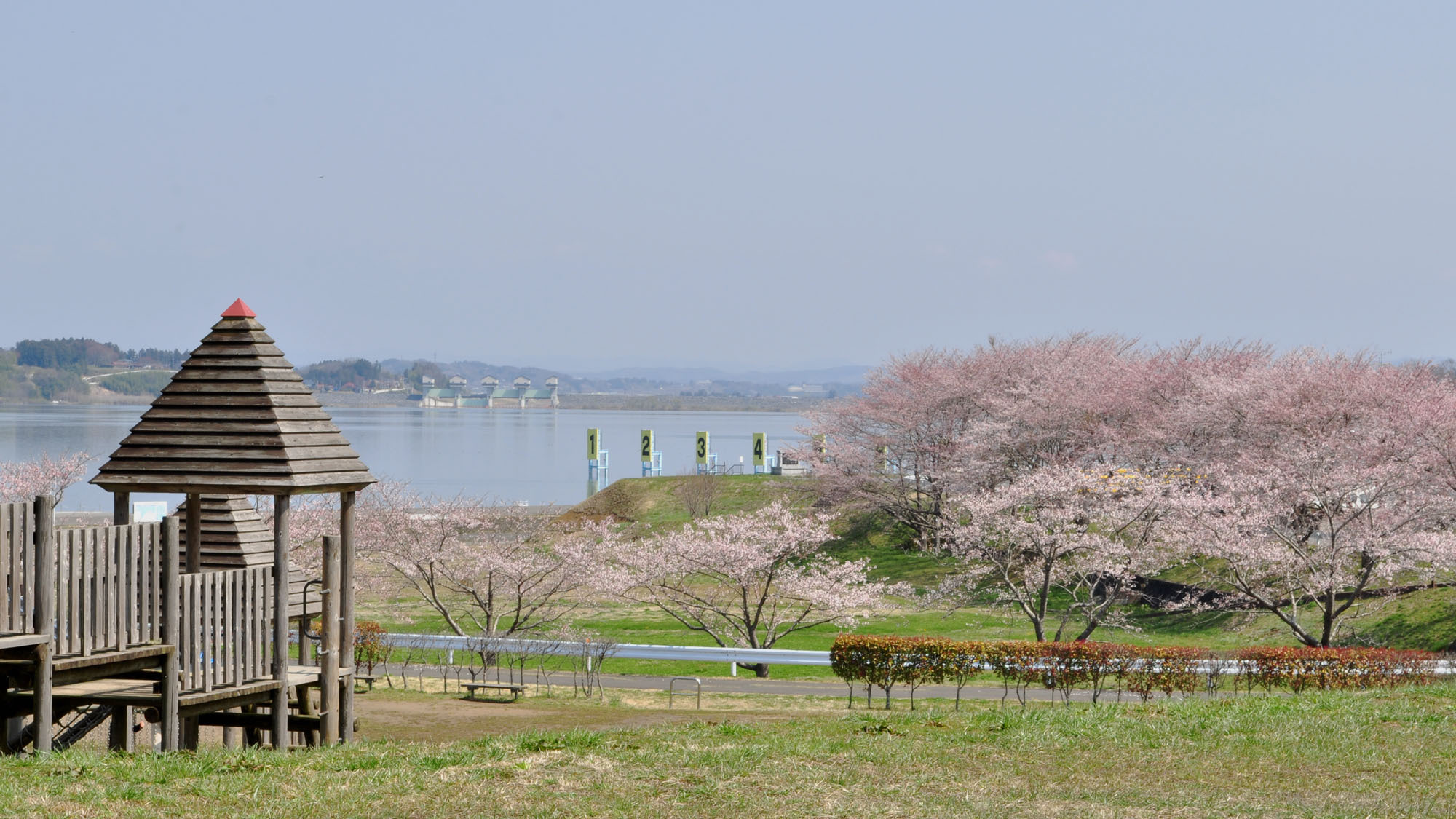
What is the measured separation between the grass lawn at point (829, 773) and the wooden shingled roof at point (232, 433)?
3053mm

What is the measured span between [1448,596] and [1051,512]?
978cm

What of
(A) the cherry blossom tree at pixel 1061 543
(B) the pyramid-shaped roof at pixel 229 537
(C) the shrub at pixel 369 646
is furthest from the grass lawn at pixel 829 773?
(A) the cherry blossom tree at pixel 1061 543

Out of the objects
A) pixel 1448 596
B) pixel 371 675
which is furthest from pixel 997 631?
pixel 371 675

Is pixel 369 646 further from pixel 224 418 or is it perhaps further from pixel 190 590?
pixel 190 590

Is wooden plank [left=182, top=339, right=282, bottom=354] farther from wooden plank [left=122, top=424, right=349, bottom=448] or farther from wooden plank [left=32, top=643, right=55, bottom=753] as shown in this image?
wooden plank [left=32, top=643, right=55, bottom=753]

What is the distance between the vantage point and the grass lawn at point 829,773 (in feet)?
28.8

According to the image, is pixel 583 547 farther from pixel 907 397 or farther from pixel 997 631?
pixel 907 397

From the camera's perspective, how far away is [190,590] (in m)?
12.1

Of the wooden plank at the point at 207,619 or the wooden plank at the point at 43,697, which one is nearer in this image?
the wooden plank at the point at 43,697

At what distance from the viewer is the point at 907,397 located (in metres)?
52.0

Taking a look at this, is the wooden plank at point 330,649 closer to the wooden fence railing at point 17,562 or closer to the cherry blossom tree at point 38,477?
the wooden fence railing at point 17,562

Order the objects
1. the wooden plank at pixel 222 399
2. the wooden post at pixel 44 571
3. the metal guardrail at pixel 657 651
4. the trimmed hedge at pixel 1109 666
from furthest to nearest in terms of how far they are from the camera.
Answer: the metal guardrail at pixel 657 651
the trimmed hedge at pixel 1109 666
the wooden plank at pixel 222 399
the wooden post at pixel 44 571

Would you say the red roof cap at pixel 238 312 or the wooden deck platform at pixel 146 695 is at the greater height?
the red roof cap at pixel 238 312

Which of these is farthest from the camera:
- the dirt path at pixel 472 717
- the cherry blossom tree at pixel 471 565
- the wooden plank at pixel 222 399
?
the cherry blossom tree at pixel 471 565
